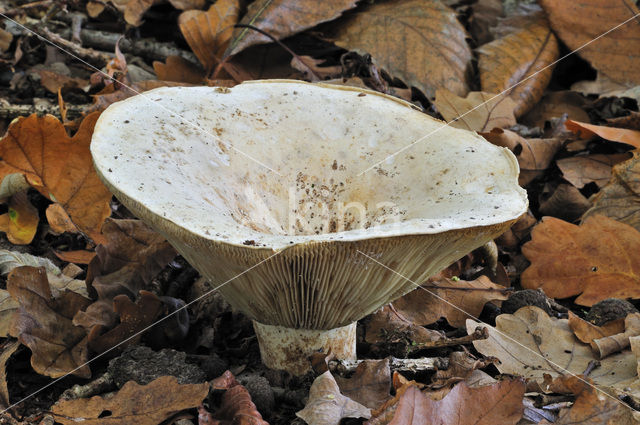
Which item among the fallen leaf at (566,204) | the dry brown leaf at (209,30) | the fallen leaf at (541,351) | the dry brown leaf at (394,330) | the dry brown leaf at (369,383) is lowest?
the fallen leaf at (566,204)

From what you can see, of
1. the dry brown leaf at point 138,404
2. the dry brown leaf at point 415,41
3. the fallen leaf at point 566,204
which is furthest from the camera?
the dry brown leaf at point 415,41

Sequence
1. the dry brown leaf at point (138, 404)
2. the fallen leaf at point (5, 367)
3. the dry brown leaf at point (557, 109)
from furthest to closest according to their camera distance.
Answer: the dry brown leaf at point (557, 109), the fallen leaf at point (5, 367), the dry brown leaf at point (138, 404)

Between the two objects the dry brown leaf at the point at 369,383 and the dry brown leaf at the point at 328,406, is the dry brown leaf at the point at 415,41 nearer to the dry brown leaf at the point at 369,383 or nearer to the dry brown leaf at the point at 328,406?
the dry brown leaf at the point at 369,383

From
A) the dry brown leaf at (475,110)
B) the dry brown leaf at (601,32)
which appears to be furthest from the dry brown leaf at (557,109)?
the dry brown leaf at (475,110)

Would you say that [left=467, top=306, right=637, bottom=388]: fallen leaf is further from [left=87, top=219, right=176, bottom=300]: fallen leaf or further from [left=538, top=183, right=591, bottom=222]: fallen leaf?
[left=87, top=219, right=176, bottom=300]: fallen leaf

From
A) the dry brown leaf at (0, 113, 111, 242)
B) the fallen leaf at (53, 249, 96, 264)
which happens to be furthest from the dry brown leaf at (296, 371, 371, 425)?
the dry brown leaf at (0, 113, 111, 242)

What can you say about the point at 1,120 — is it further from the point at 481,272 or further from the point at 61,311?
the point at 481,272
